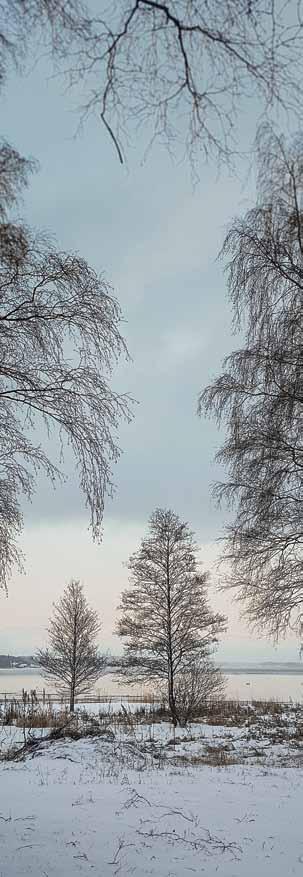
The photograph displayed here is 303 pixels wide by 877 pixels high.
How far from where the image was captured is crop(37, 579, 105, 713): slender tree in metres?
26.7

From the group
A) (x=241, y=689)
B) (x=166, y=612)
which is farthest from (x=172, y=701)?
(x=241, y=689)

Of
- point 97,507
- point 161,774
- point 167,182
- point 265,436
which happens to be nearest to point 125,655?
point 161,774

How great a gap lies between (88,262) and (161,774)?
710cm

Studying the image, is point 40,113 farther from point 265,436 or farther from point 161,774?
point 161,774

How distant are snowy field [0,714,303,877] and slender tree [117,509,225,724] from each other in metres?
10.1

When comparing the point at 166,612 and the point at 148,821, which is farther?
the point at 166,612

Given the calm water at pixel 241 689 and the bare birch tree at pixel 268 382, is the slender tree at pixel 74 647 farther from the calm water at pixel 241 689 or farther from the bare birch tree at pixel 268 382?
the bare birch tree at pixel 268 382

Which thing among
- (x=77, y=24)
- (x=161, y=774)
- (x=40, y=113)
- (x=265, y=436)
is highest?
(x=40, y=113)

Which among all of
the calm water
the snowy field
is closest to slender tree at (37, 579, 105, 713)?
the calm water

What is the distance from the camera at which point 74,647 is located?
26.9 meters

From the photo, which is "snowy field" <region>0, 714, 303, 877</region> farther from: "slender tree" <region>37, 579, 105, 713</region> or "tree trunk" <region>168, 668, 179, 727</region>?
"slender tree" <region>37, 579, 105, 713</region>

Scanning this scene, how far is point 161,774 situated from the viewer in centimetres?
852

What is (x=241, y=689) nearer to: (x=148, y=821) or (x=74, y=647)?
(x=74, y=647)

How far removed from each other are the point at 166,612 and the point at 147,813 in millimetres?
16040
